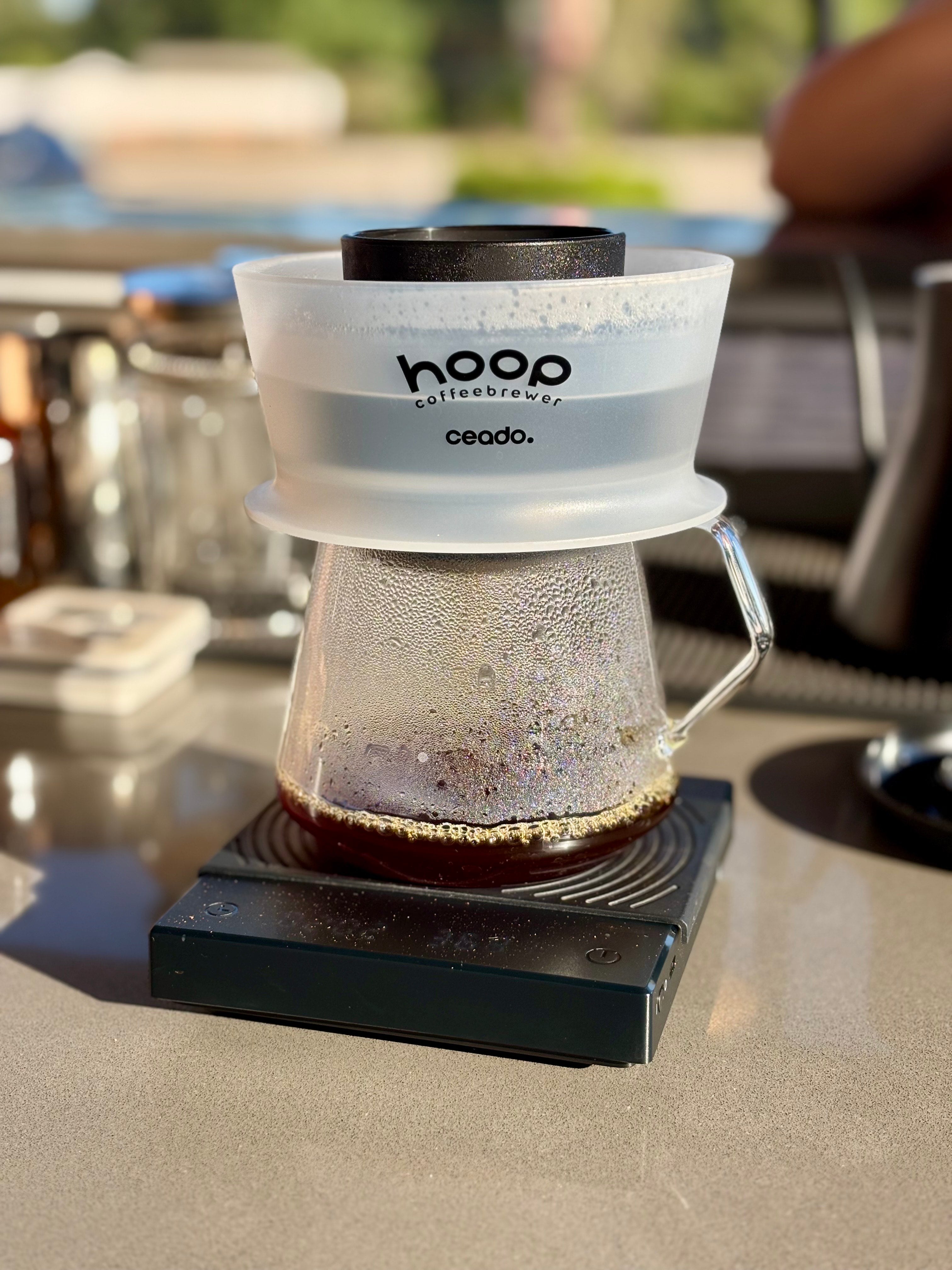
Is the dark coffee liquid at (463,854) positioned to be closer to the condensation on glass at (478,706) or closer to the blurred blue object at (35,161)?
the condensation on glass at (478,706)

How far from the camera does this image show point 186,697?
66cm

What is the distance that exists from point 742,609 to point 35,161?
284 inches

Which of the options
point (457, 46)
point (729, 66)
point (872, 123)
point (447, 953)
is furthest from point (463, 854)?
point (457, 46)

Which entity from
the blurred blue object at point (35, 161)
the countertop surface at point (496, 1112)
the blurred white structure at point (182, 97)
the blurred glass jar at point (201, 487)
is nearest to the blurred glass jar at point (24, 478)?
the blurred glass jar at point (201, 487)

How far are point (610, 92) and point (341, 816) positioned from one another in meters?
11.9

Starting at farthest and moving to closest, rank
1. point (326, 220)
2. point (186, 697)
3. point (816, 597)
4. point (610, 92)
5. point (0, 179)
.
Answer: point (610, 92)
point (0, 179)
point (326, 220)
point (816, 597)
point (186, 697)

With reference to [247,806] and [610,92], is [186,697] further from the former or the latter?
[610,92]

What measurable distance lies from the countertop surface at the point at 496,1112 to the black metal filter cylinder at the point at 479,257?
21cm

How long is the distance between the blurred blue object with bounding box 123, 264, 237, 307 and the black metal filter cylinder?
347 millimetres

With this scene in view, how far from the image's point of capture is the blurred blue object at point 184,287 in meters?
0.71

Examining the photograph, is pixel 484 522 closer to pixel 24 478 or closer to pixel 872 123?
pixel 24 478

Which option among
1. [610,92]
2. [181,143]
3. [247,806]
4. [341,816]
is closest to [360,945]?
[341,816]

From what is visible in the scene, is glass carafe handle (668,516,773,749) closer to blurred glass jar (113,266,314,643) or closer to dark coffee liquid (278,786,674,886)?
dark coffee liquid (278,786,674,886)

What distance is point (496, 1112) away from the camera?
1.23 ft
